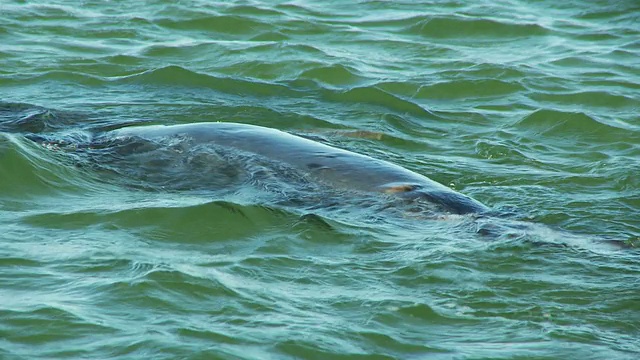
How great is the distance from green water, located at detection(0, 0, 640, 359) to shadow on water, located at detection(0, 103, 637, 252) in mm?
31

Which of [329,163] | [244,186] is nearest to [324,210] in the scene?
[329,163]

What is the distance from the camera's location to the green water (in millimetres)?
5215

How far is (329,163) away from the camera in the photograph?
23.6 feet

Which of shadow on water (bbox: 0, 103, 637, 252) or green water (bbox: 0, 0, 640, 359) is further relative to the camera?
shadow on water (bbox: 0, 103, 637, 252)

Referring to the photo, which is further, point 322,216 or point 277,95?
point 277,95

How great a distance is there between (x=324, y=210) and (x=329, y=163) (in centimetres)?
46

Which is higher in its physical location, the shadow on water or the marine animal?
the marine animal

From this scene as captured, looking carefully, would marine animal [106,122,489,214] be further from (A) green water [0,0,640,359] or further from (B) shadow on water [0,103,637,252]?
(A) green water [0,0,640,359]

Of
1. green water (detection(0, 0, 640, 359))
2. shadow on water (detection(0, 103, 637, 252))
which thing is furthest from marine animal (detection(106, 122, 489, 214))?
green water (detection(0, 0, 640, 359))

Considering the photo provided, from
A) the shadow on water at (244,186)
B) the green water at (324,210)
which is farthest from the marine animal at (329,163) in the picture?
the green water at (324,210)

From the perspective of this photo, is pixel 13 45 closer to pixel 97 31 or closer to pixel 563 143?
pixel 97 31

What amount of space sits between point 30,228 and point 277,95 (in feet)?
14.8

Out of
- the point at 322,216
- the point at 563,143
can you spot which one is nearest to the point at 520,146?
the point at 563,143

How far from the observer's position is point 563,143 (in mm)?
9656
